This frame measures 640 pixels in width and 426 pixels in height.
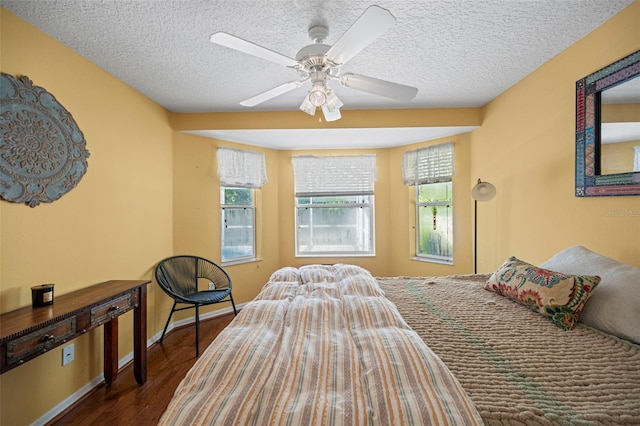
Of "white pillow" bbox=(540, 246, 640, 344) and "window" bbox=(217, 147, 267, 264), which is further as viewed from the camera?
"window" bbox=(217, 147, 267, 264)

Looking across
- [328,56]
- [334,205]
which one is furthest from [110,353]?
[334,205]

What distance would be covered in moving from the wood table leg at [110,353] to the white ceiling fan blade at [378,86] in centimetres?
242

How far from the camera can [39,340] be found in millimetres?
1330

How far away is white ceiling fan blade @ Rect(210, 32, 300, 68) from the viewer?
124 cm

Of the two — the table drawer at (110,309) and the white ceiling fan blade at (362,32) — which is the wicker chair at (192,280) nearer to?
the table drawer at (110,309)

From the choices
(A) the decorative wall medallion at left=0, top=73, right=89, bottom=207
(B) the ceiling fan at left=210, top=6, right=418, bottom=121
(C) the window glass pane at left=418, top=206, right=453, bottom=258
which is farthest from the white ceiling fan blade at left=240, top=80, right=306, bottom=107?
(C) the window glass pane at left=418, top=206, right=453, bottom=258

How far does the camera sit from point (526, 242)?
2.36 m

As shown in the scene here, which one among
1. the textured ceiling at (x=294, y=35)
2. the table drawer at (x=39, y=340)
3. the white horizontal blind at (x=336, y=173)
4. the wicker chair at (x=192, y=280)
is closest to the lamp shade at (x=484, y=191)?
the textured ceiling at (x=294, y=35)

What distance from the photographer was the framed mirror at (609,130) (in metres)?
1.50

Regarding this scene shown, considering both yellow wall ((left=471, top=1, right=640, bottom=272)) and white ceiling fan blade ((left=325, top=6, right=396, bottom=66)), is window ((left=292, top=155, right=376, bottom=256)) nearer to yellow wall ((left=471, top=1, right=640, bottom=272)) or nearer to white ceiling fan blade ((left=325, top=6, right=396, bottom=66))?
yellow wall ((left=471, top=1, right=640, bottom=272))

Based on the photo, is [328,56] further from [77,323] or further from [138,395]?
[138,395]

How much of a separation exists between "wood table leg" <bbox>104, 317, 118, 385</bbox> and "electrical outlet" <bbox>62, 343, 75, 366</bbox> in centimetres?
23

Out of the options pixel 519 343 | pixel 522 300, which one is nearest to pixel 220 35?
pixel 519 343

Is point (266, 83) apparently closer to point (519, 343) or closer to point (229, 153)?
point (229, 153)
